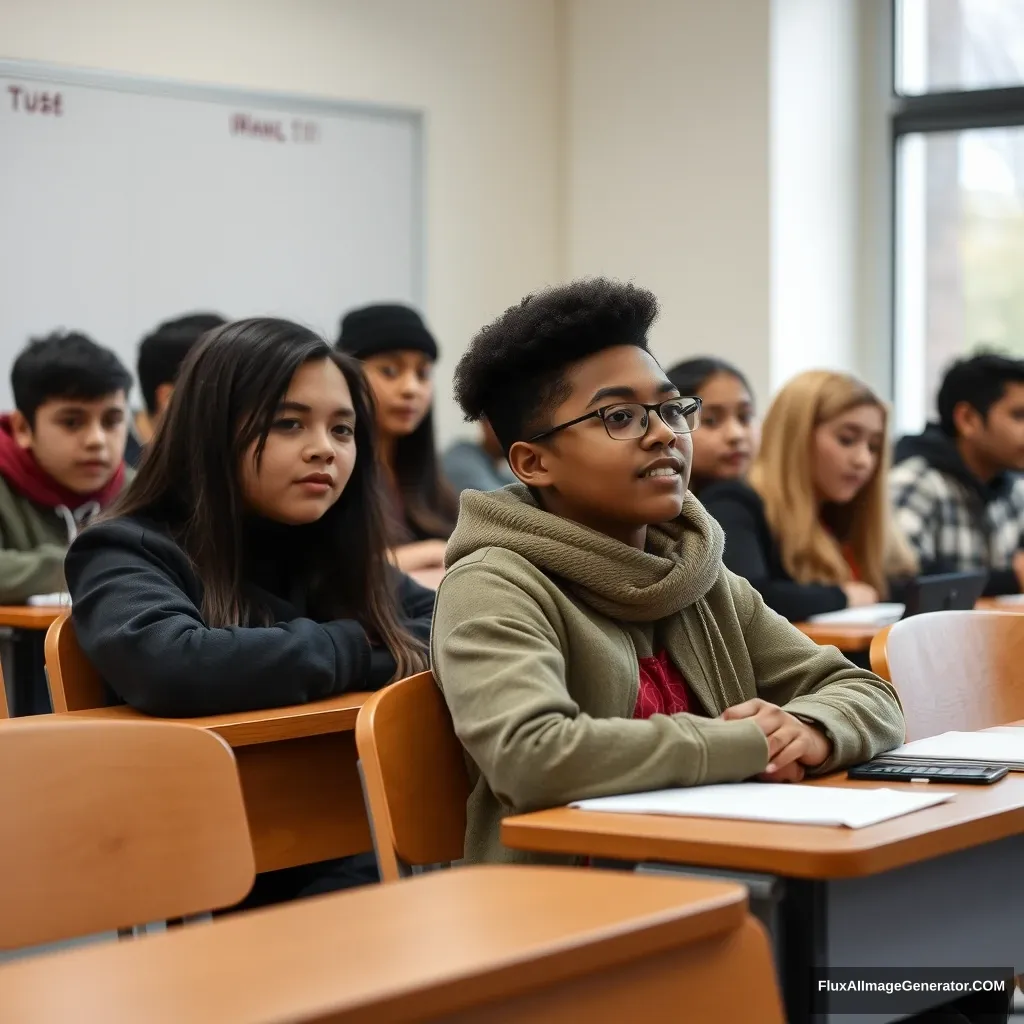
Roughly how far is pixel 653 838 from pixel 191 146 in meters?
4.29

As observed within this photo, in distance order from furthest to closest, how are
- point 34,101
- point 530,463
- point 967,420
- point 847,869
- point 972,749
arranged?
point 967,420, point 34,101, point 530,463, point 972,749, point 847,869

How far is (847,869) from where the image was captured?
136 cm

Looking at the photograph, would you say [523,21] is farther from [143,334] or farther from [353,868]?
[353,868]

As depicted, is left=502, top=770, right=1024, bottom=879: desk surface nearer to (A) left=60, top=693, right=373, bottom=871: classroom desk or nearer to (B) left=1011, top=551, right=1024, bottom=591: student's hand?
(A) left=60, top=693, right=373, bottom=871: classroom desk

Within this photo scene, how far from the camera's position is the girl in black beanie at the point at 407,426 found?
4043mm

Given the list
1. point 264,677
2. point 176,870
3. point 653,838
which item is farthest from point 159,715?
point 653,838

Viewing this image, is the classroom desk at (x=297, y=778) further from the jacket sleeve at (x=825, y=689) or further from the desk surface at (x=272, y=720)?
the jacket sleeve at (x=825, y=689)

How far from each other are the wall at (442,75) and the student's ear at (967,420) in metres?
1.79

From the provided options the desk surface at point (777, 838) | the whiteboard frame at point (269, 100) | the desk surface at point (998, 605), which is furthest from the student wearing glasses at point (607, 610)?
the whiteboard frame at point (269, 100)

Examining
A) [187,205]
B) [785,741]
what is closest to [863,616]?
[785,741]

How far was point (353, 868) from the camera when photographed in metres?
2.50

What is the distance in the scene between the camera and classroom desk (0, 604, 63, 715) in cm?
357

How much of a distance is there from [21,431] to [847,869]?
318 centimetres

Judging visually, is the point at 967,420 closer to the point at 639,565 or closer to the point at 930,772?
the point at 639,565
